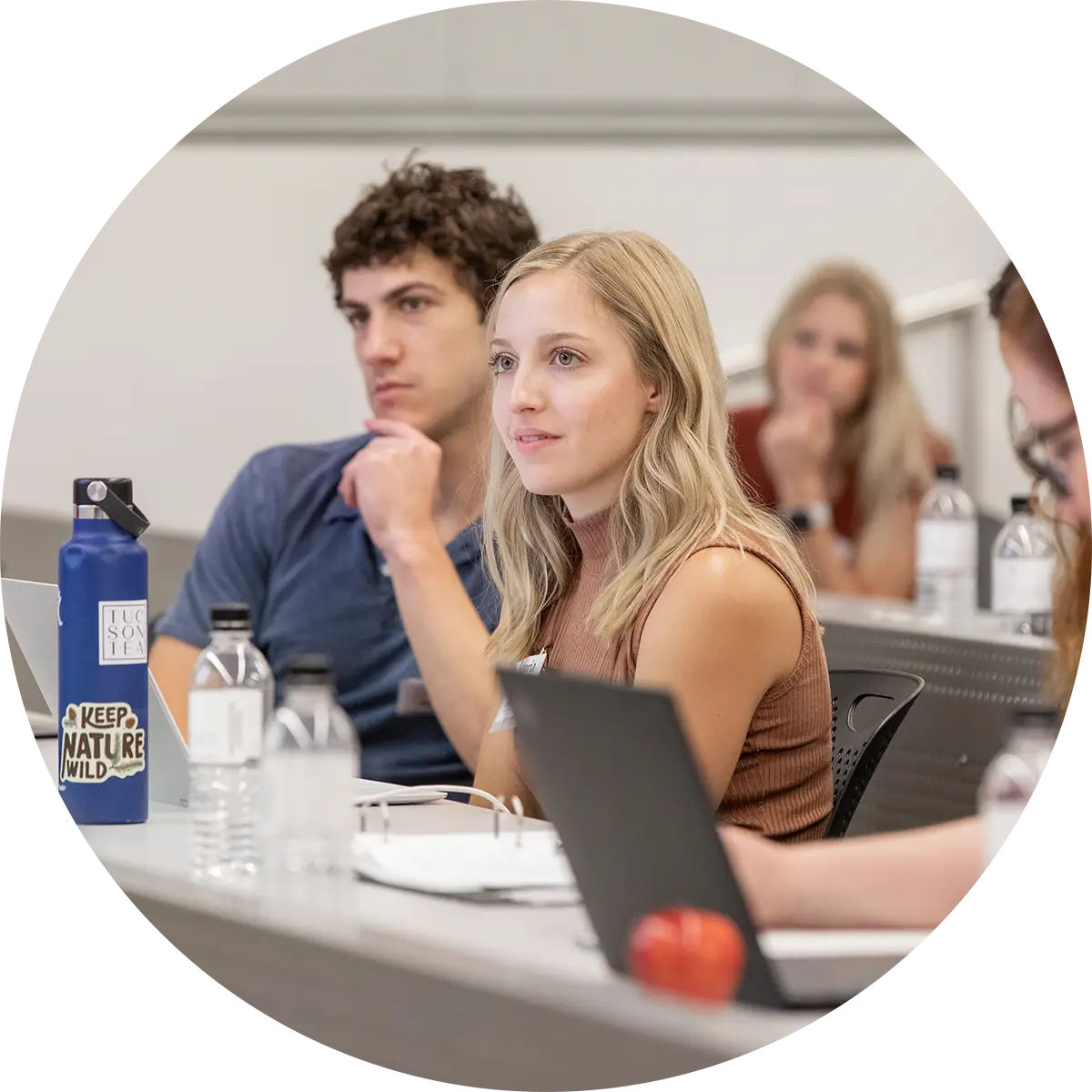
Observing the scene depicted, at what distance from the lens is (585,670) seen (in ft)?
5.21

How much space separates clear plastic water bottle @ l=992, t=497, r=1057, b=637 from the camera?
2.57 meters

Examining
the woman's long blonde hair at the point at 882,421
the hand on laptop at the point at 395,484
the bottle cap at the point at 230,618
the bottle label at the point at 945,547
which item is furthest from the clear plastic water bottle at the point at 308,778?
the woman's long blonde hair at the point at 882,421

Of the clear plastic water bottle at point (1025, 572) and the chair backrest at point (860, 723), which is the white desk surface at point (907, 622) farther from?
the chair backrest at point (860, 723)

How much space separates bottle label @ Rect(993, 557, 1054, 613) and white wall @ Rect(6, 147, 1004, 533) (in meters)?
1.36

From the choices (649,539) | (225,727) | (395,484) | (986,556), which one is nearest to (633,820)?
(225,727)

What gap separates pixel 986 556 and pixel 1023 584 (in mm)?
772

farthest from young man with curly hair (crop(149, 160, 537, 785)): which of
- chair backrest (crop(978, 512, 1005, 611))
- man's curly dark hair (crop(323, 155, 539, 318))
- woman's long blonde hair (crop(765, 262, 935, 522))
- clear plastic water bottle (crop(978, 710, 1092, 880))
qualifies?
woman's long blonde hair (crop(765, 262, 935, 522))

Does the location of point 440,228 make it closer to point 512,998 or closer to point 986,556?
point 512,998

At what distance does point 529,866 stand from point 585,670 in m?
0.49

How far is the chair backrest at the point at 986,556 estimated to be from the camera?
339 cm

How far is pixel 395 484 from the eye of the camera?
2080mm

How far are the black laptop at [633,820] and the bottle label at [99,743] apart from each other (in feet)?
1.66

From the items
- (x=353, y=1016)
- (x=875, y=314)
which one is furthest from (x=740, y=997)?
(x=875, y=314)

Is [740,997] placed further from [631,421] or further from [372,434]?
[372,434]
